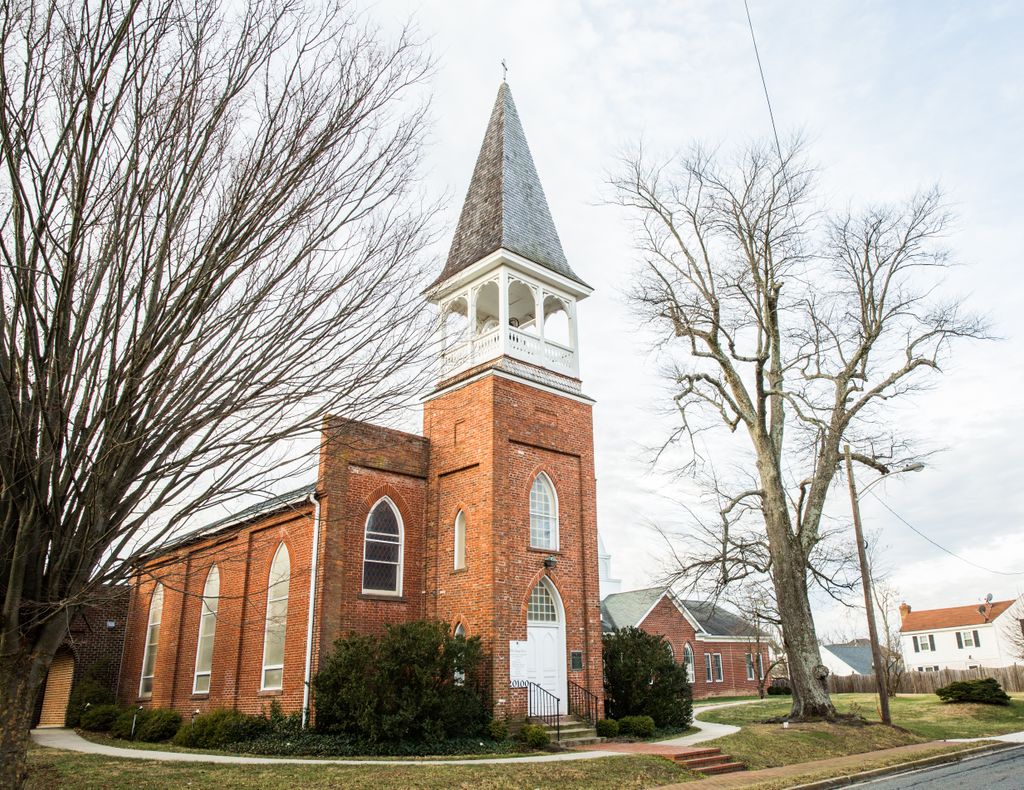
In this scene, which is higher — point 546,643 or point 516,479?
point 516,479

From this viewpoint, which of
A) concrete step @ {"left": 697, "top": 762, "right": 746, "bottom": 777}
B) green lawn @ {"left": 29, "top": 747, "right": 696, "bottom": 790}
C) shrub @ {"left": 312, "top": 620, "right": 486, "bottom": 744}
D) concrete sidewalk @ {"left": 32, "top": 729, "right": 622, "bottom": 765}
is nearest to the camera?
green lawn @ {"left": 29, "top": 747, "right": 696, "bottom": 790}

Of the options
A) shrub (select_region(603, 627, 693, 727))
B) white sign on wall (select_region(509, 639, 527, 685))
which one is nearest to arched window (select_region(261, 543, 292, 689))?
white sign on wall (select_region(509, 639, 527, 685))

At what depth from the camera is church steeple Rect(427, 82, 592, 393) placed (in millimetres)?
19891

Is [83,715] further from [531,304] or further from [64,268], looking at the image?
A: [64,268]

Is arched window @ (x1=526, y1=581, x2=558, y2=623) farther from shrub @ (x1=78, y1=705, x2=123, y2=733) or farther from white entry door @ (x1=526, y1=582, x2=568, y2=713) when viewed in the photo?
shrub @ (x1=78, y1=705, x2=123, y2=733)

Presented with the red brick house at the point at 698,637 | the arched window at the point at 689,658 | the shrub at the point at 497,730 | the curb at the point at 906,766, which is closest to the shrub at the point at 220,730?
the shrub at the point at 497,730

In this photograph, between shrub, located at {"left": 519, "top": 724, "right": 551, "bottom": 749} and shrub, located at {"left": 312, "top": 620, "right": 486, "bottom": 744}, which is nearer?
shrub, located at {"left": 312, "top": 620, "right": 486, "bottom": 744}

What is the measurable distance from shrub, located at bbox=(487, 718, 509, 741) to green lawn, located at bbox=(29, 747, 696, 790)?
285 centimetres

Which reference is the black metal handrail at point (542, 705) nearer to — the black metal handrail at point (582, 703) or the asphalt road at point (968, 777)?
the black metal handrail at point (582, 703)

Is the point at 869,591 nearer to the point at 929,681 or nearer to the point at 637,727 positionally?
the point at 637,727

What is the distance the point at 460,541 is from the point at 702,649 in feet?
92.0

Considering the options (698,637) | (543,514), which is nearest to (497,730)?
(543,514)

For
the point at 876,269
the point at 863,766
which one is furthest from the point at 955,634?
the point at 863,766

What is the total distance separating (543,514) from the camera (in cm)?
1933
